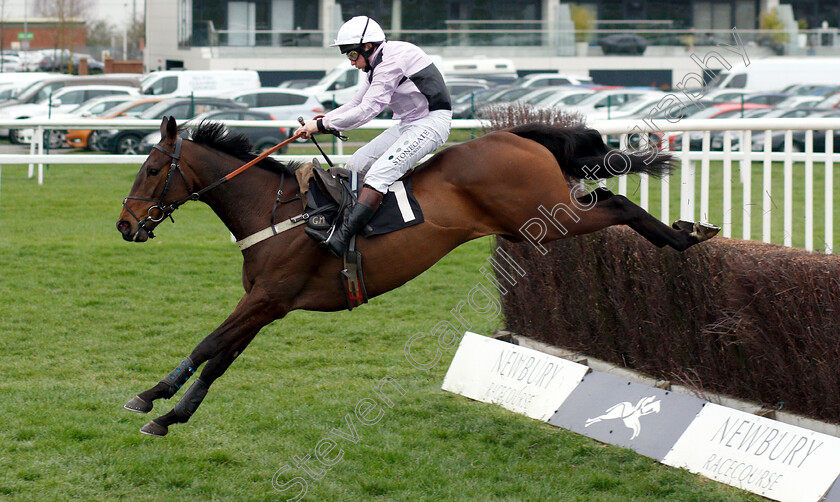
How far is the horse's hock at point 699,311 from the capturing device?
4.10 metres

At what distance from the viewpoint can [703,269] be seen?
15.5 ft

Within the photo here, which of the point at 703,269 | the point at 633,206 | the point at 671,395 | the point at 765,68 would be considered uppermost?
the point at 765,68

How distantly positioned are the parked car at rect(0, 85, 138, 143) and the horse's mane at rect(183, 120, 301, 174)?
1772 cm

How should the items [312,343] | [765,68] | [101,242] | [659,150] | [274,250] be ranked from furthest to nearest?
[765,68] < [101,242] < [312,343] < [659,150] < [274,250]

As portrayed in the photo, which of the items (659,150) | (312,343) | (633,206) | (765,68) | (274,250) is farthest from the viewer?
(765,68)

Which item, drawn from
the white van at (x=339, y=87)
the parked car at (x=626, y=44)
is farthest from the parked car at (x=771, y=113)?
the parked car at (x=626, y=44)

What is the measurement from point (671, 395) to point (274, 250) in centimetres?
213

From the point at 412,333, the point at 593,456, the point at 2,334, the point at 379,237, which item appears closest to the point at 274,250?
the point at 379,237

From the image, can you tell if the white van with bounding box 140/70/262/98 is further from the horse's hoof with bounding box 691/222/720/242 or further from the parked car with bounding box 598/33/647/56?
the horse's hoof with bounding box 691/222/720/242

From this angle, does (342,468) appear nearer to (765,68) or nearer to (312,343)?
(312,343)

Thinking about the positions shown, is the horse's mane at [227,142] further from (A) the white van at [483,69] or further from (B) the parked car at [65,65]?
(B) the parked car at [65,65]

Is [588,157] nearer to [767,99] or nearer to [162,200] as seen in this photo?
[162,200]

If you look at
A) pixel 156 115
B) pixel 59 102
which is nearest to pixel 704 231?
pixel 156 115

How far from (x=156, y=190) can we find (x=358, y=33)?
1.24 metres
